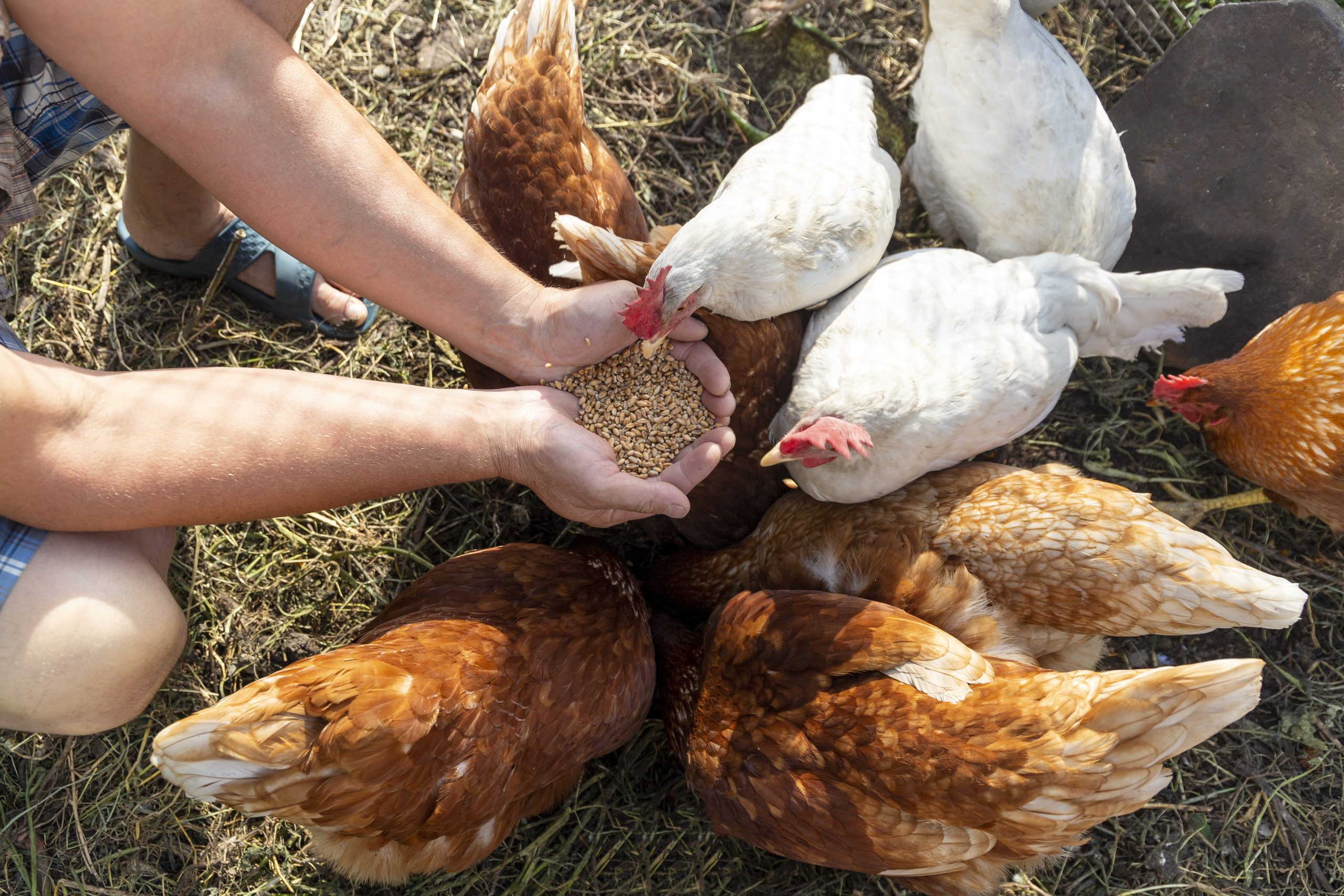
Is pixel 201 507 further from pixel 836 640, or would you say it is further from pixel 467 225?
pixel 836 640

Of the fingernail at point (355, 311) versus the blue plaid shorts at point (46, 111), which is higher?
the blue plaid shorts at point (46, 111)

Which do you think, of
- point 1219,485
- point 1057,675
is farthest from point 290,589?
point 1219,485

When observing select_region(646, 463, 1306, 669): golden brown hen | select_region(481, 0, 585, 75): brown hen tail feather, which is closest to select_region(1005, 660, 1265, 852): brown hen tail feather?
select_region(646, 463, 1306, 669): golden brown hen

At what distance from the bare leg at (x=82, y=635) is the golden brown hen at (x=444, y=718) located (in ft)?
0.76

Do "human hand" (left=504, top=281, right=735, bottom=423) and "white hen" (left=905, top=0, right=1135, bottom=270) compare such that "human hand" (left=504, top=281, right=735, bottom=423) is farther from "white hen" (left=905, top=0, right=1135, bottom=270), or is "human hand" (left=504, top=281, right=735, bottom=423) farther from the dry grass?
"white hen" (left=905, top=0, right=1135, bottom=270)

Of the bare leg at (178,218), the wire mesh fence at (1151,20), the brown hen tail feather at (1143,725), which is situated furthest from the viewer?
the wire mesh fence at (1151,20)

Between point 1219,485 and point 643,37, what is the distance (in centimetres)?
234

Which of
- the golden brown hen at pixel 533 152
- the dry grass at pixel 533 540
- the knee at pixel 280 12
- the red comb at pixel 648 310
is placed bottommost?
the dry grass at pixel 533 540

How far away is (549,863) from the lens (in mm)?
2197

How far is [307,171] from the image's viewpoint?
1744mm

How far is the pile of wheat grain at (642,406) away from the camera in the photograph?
200cm

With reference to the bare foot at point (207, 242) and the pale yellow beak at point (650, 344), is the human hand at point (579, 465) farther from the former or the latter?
the bare foot at point (207, 242)

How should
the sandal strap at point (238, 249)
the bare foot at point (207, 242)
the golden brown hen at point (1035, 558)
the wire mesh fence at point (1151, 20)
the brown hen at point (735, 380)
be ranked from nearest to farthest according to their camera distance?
the golden brown hen at point (1035, 558) → the brown hen at point (735, 380) → the bare foot at point (207, 242) → the sandal strap at point (238, 249) → the wire mesh fence at point (1151, 20)

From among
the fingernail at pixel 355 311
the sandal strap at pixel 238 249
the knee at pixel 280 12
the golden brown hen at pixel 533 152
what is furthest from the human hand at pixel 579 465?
the sandal strap at pixel 238 249
